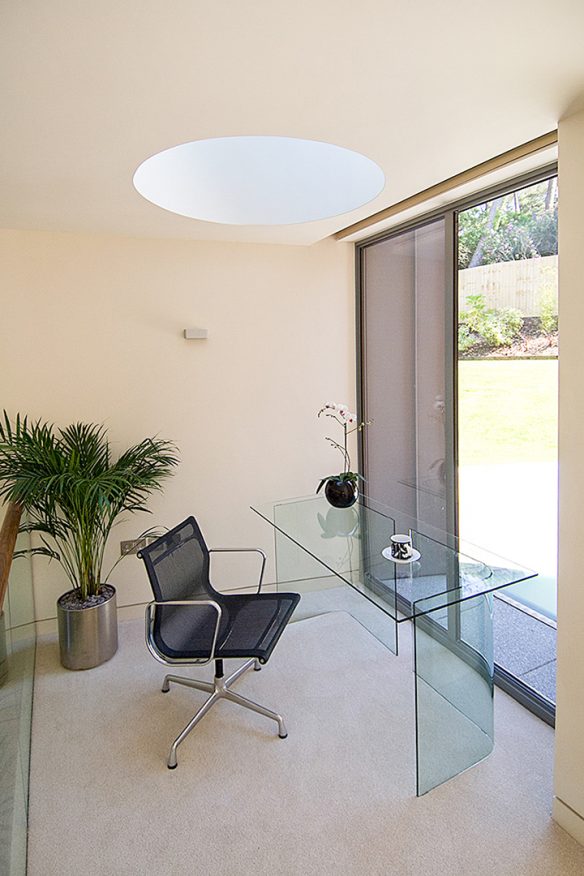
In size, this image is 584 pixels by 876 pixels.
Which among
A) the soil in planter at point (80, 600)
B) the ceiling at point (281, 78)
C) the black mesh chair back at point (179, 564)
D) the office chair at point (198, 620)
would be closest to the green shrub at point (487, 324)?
the ceiling at point (281, 78)

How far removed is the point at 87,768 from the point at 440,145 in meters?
2.97

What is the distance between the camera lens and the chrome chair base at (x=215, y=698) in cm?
A: 260

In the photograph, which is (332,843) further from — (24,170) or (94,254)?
(94,254)

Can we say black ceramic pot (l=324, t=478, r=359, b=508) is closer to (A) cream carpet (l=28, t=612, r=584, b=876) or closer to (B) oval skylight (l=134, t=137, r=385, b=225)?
(A) cream carpet (l=28, t=612, r=584, b=876)

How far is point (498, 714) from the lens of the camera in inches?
111

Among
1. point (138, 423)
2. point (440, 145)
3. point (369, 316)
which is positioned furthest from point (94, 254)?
point (440, 145)

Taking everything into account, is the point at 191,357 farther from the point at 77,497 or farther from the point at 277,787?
the point at 277,787

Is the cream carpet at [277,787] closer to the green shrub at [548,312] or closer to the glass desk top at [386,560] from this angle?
the glass desk top at [386,560]

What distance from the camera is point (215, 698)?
2854 millimetres

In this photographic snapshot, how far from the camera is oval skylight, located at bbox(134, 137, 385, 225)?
3025 mm

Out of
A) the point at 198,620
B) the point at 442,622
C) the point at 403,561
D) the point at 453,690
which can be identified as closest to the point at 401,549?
the point at 403,561

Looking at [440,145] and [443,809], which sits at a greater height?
[440,145]

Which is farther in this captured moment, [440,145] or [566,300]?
[440,145]

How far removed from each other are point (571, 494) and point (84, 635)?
2.65 m
